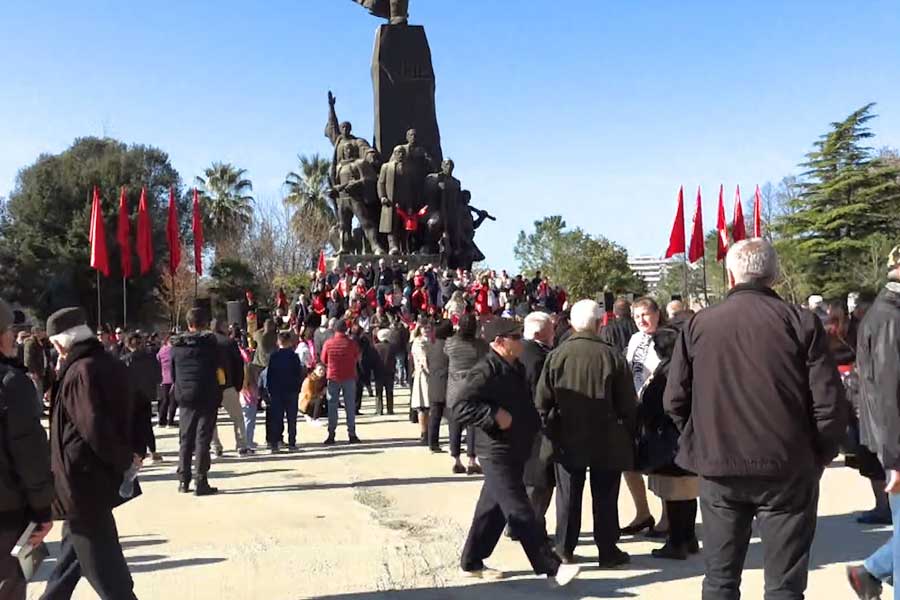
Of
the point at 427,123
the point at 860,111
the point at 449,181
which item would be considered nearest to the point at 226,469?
the point at 449,181

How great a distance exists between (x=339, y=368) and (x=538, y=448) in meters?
5.84

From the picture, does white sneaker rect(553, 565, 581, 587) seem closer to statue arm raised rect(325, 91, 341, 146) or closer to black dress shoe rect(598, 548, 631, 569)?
black dress shoe rect(598, 548, 631, 569)

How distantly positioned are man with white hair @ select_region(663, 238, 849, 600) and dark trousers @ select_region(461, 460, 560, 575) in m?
1.51

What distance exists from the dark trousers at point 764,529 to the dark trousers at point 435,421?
6960 millimetres

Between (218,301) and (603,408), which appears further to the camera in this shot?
(218,301)

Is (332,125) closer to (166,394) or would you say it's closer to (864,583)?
(166,394)

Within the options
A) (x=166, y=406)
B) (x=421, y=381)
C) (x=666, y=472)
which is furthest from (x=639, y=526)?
(x=166, y=406)

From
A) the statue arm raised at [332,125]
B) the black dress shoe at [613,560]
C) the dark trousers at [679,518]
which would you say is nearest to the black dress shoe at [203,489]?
the black dress shoe at [613,560]

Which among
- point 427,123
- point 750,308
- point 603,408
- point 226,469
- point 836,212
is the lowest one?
point 226,469

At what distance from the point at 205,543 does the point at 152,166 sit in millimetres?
45836

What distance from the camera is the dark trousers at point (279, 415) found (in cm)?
1091

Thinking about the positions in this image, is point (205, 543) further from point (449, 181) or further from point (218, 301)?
point (218, 301)

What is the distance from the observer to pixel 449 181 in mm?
30328

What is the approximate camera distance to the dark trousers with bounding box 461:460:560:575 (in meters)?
5.10
